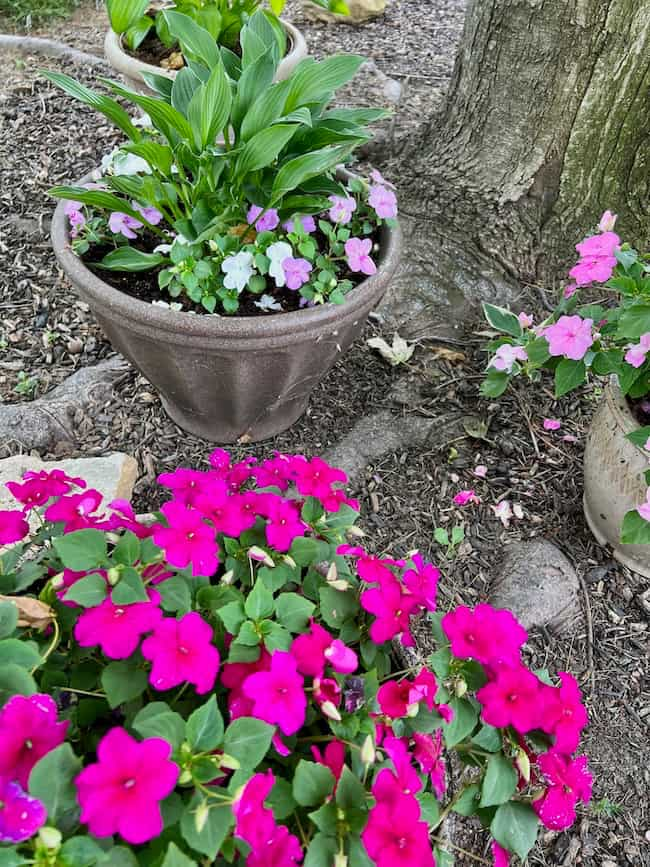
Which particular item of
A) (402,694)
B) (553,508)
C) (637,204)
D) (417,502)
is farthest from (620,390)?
(402,694)

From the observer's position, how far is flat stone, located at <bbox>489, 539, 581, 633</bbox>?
5.65ft

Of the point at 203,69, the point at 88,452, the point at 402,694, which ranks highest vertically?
the point at 203,69

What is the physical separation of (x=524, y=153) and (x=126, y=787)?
2.06 meters

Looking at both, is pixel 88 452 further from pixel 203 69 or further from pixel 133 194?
pixel 203 69

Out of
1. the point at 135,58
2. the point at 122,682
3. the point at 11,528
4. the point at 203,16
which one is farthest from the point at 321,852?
the point at 135,58

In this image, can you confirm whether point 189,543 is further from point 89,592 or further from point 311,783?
point 311,783

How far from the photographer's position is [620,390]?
169 centimetres

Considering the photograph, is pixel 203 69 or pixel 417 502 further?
pixel 417 502

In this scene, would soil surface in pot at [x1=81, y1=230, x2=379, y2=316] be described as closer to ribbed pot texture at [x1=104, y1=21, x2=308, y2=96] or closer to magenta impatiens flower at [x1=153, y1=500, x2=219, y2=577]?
magenta impatiens flower at [x1=153, y1=500, x2=219, y2=577]

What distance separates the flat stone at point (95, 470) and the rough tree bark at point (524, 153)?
1001mm

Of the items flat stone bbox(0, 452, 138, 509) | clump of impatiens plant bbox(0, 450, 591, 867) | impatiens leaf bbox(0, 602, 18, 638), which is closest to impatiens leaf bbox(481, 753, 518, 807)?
clump of impatiens plant bbox(0, 450, 591, 867)

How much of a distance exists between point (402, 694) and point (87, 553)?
395 millimetres

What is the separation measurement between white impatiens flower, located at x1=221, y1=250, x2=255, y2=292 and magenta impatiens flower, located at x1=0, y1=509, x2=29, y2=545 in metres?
0.71


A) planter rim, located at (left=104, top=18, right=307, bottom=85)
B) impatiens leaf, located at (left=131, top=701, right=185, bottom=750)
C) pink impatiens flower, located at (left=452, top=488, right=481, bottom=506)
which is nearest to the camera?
impatiens leaf, located at (left=131, top=701, right=185, bottom=750)
